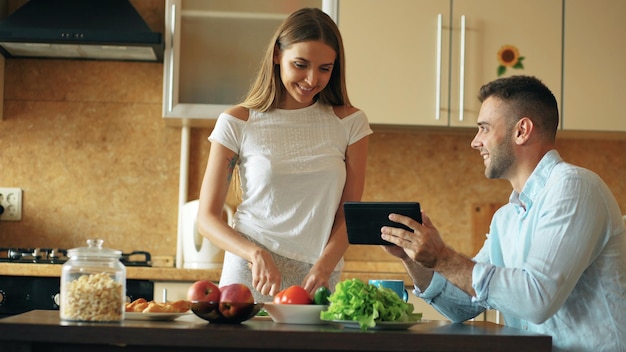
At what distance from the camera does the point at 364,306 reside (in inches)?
59.7

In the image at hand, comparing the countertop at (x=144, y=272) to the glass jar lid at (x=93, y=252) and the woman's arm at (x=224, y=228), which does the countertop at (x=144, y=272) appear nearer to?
the woman's arm at (x=224, y=228)

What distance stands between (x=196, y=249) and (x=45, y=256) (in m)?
0.60

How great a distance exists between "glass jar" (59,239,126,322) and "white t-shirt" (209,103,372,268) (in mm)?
587

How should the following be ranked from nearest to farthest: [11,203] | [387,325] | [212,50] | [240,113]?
[387,325]
[240,113]
[212,50]
[11,203]

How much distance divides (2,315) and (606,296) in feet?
6.74

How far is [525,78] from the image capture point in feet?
6.16

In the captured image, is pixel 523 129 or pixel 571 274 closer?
pixel 571 274

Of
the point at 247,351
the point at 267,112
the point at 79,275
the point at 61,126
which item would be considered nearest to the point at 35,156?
the point at 61,126

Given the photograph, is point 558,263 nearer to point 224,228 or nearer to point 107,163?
point 224,228

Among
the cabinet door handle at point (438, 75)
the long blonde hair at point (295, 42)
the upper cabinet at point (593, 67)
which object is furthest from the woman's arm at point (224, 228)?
the upper cabinet at point (593, 67)

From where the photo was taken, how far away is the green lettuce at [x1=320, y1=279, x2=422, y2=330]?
151cm

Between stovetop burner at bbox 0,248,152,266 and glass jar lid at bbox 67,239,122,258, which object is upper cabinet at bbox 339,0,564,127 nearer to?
Result: stovetop burner at bbox 0,248,152,266

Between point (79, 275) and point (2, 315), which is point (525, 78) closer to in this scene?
point (79, 275)

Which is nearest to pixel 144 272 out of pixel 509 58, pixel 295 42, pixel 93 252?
pixel 295 42
